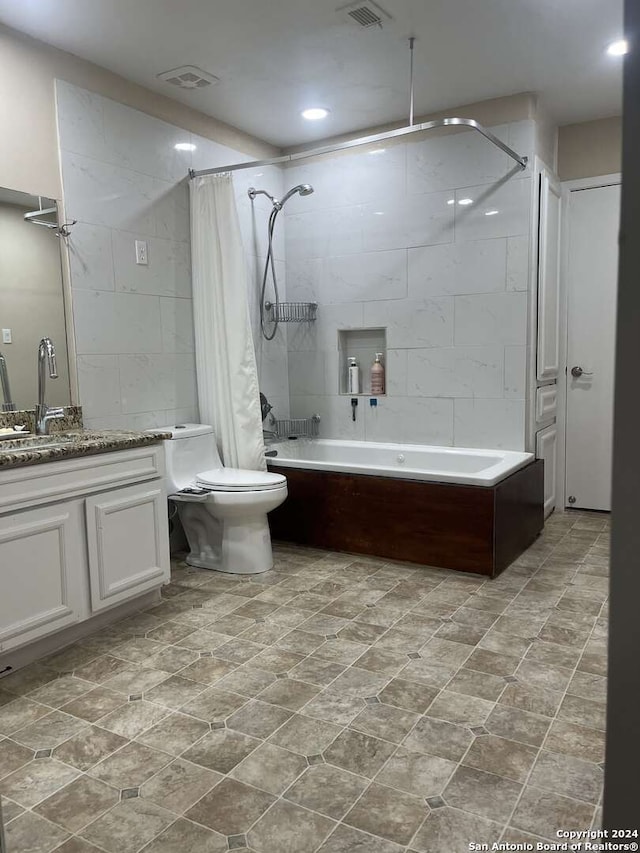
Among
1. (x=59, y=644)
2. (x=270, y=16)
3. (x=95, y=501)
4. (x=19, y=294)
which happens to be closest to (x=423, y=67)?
(x=270, y=16)

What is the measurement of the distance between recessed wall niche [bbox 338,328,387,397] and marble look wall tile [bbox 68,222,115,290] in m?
1.64

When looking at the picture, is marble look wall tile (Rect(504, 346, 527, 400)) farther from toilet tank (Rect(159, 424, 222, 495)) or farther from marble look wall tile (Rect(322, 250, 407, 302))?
toilet tank (Rect(159, 424, 222, 495))

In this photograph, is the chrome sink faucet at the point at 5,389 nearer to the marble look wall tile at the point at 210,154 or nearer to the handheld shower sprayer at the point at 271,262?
the marble look wall tile at the point at 210,154

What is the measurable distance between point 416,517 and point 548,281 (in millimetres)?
1755

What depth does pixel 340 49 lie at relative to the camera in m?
2.97

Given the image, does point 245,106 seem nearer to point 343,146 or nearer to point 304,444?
point 343,146

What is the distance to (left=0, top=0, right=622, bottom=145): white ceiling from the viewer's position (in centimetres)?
261

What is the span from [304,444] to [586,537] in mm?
1856

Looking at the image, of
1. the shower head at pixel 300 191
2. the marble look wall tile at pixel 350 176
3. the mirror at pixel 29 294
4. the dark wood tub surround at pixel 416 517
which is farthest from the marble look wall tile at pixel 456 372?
the mirror at pixel 29 294

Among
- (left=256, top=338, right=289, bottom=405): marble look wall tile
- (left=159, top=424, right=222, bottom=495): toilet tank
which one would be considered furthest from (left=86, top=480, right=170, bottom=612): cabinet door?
(left=256, top=338, right=289, bottom=405): marble look wall tile

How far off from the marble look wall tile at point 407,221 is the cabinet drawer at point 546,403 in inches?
43.3

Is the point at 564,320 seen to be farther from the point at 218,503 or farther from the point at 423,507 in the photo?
the point at 218,503

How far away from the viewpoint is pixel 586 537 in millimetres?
3828

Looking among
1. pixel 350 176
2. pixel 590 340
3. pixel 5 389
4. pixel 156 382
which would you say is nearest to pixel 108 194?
pixel 156 382
